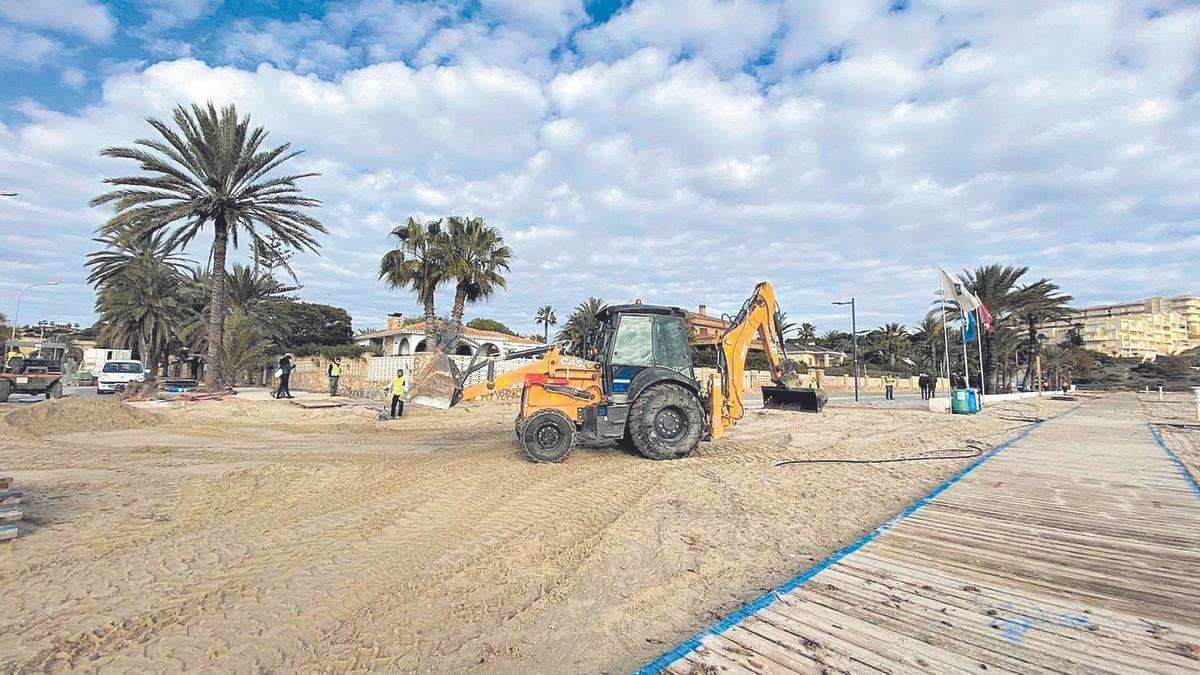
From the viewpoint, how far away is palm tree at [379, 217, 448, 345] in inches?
952

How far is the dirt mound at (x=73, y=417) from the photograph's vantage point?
12742 mm

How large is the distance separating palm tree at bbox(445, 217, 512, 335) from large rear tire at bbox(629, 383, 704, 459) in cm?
1638

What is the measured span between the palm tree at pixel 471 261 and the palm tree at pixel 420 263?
1.44ft

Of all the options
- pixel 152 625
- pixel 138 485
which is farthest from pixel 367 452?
pixel 152 625

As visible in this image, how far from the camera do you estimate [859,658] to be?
116 inches

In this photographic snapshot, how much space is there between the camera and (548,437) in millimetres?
9055

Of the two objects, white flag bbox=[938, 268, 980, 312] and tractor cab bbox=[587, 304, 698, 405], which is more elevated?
white flag bbox=[938, 268, 980, 312]

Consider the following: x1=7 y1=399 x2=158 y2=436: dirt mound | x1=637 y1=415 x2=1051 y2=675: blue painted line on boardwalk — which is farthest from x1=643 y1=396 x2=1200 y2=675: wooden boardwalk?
x1=7 y1=399 x2=158 y2=436: dirt mound

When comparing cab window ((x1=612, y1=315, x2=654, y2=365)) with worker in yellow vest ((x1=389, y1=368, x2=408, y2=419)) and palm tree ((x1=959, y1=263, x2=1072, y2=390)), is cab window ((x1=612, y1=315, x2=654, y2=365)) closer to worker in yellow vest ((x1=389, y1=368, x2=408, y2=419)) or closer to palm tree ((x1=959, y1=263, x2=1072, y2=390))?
worker in yellow vest ((x1=389, y1=368, x2=408, y2=419))

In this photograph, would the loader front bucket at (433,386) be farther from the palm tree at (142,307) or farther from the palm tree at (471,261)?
the palm tree at (142,307)

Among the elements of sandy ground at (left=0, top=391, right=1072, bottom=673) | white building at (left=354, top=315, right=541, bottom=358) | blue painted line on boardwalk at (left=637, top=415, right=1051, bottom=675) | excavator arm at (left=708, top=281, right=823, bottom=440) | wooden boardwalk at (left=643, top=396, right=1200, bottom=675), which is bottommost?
sandy ground at (left=0, top=391, right=1072, bottom=673)

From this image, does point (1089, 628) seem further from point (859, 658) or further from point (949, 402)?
point (949, 402)

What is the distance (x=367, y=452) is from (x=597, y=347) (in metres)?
4.74

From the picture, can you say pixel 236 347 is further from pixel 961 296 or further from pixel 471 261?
pixel 961 296
